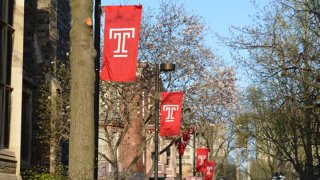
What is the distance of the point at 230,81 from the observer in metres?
30.3

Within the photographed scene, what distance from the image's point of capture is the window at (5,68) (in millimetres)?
10906

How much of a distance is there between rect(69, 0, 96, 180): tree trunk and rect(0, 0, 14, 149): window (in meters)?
3.74

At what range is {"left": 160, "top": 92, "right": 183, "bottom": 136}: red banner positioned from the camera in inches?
805

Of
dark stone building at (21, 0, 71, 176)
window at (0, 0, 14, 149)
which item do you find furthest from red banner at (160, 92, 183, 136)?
window at (0, 0, 14, 149)

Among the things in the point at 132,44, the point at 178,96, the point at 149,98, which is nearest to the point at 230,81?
the point at 149,98

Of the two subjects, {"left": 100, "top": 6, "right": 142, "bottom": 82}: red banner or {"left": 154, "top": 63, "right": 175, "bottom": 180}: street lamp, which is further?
{"left": 154, "top": 63, "right": 175, "bottom": 180}: street lamp

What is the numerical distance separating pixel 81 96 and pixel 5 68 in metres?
4.21

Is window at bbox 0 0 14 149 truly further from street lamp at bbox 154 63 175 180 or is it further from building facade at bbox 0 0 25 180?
street lamp at bbox 154 63 175 180

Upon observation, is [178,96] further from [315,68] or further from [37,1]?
[315,68]

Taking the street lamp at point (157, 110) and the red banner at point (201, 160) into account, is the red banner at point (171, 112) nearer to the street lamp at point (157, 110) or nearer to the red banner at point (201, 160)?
the street lamp at point (157, 110)

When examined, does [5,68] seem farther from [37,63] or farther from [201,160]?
[201,160]

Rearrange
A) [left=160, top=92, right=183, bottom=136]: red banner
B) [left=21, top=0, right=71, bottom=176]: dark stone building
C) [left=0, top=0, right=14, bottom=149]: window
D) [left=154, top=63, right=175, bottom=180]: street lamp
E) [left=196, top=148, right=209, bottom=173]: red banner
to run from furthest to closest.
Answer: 1. [left=196, top=148, right=209, bottom=173]: red banner
2. [left=160, top=92, right=183, bottom=136]: red banner
3. [left=154, top=63, right=175, bottom=180]: street lamp
4. [left=21, top=0, right=71, bottom=176]: dark stone building
5. [left=0, top=0, right=14, bottom=149]: window

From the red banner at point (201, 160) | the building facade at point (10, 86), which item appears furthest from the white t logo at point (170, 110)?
the red banner at point (201, 160)

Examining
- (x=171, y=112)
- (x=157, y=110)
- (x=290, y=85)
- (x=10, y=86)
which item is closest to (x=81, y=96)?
(x=10, y=86)
